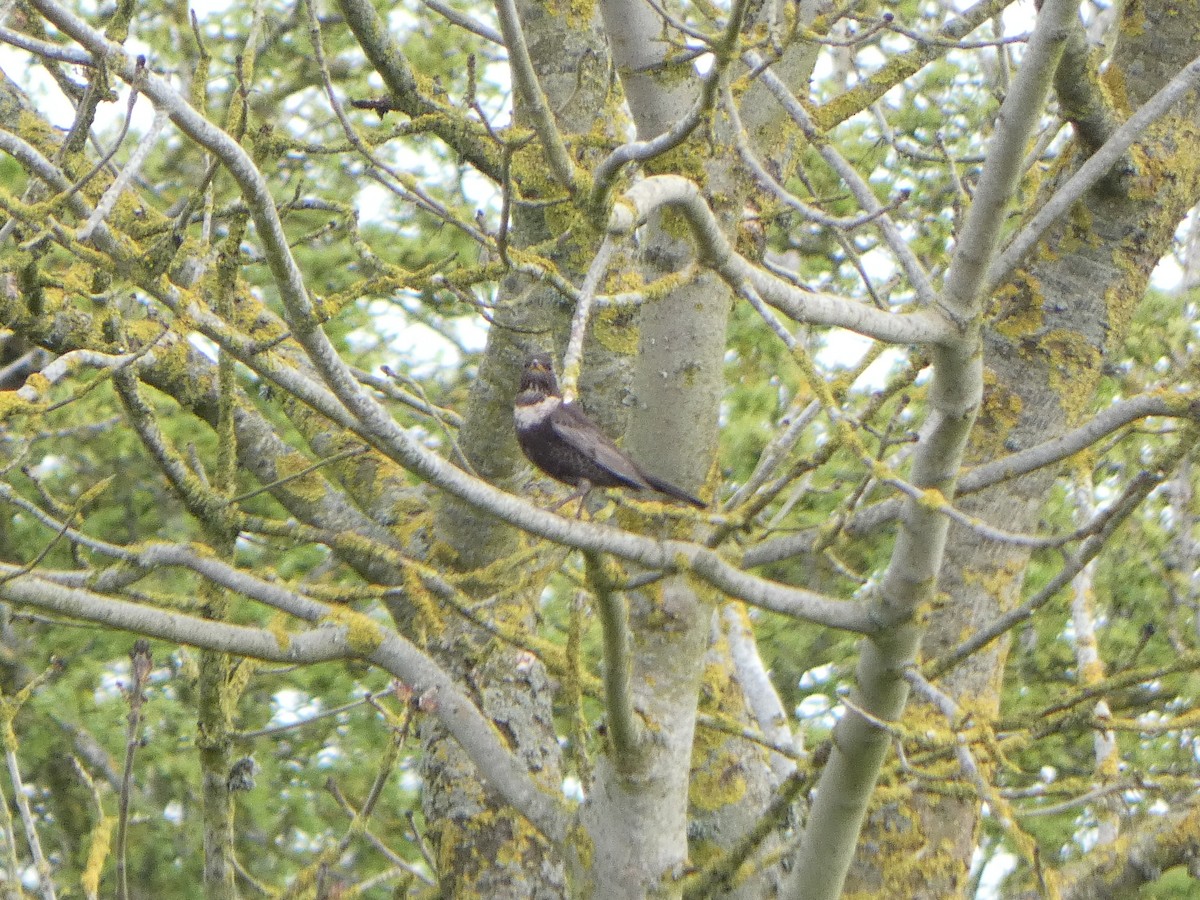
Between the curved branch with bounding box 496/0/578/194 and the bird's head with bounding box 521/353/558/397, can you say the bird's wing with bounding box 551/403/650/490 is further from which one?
the curved branch with bounding box 496/0/578/194

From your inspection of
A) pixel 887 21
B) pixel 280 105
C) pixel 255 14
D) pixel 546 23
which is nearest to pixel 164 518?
pixel 280 105

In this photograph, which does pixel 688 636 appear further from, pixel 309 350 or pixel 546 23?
pixel 546 23

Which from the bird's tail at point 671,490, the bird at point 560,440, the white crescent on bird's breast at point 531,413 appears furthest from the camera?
the white crescent on bird's breast at point 531,413

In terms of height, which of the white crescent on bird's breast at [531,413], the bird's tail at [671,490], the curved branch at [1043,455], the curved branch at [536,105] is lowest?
the curved branch at [1043,455]

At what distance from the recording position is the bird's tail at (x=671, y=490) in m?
3.59

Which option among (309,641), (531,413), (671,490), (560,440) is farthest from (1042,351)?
(309,641)

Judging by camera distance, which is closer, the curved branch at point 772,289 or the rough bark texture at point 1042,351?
the curved branch at point 772,289

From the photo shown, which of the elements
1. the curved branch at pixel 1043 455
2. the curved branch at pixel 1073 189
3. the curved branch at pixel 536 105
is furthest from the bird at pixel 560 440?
the curved branch at pixel 1073 189

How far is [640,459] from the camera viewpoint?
12.0ft

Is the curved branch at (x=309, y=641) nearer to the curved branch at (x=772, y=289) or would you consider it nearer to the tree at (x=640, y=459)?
the tree at (x=640, y=459)

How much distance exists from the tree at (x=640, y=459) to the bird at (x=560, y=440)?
0.10m

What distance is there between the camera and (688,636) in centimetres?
348

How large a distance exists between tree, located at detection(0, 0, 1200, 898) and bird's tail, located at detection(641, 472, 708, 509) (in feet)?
0.25

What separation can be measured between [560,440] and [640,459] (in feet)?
2.27
